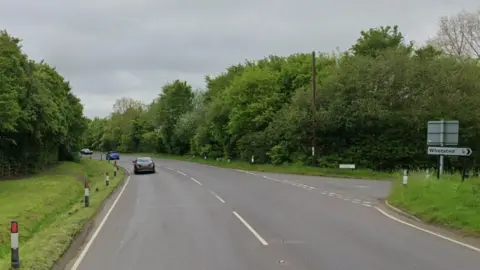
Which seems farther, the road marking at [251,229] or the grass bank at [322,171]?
the grass bank at [322,171]

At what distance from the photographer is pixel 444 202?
15289mm

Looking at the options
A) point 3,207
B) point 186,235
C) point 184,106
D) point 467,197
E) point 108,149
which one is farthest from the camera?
point 108,149

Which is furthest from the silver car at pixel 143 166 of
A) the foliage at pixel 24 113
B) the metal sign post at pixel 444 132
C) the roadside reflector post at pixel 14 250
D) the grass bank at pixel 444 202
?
the roadside reflector post at pixel 14 250

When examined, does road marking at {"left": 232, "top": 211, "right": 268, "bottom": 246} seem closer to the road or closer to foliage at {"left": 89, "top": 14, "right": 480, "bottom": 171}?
the road

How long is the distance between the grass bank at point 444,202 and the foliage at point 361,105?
20071 mm

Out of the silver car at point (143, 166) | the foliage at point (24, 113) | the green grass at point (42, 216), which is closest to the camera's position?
the green grass at point (42, 216)

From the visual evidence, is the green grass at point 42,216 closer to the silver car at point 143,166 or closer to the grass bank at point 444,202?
the grass bank at point 444,202

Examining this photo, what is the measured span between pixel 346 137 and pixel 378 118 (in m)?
3.57

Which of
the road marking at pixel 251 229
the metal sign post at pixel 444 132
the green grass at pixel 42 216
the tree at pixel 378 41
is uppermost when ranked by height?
the tree at pixel 378 41

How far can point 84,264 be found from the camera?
30.9 feet

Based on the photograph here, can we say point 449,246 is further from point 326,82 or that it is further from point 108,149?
point 108,149

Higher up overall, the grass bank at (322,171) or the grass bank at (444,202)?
the grass bank at (444,202)

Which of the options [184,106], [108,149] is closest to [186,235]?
[184,106]

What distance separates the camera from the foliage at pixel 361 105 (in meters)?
38.6
